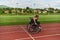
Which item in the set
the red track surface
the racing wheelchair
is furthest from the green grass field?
the racing wheelchair

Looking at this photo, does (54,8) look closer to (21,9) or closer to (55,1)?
(55,1)

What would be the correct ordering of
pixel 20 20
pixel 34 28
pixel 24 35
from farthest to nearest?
pixel 20 20 < pixel 34 28 < pixel 24 35

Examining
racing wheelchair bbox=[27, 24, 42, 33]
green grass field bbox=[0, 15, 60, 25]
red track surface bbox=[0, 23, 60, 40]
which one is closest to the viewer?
red track surface bbox=[0, 23, 60, 40]

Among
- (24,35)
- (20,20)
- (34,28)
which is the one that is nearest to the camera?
(24,35)

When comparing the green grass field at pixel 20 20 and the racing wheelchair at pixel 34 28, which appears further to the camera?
the green grass field at pixel 20 20

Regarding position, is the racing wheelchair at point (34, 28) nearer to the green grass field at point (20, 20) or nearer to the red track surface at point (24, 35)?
the red track surface at point (24, 35)

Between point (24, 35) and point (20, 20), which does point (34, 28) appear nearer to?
point (24, 35)

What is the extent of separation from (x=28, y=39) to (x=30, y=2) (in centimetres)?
241

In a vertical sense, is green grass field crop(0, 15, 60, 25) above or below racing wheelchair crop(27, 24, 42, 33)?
below

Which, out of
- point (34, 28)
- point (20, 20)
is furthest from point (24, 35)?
point (20, 20)

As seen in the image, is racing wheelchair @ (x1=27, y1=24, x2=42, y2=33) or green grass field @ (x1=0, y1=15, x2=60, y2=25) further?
green grass field @ (x1=0, y1=15, x2=60, y2=25)

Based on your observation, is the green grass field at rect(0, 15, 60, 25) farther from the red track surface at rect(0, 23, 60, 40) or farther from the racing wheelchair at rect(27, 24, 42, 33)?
the racing wheelchair at rect(27, 24, 42, 33)

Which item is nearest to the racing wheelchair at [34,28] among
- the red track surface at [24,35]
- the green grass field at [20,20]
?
the red track surface at [24,35]

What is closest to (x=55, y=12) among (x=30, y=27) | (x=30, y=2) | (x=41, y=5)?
(x=41, y=5)
